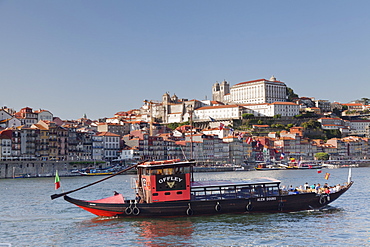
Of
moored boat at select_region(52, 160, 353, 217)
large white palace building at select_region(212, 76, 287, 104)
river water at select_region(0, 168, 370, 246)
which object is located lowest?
river water at select_region(0, 168, 370, 246)

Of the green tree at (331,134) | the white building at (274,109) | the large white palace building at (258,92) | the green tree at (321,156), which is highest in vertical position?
the large white palace building at (258,92)

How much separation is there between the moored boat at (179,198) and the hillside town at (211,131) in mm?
57776

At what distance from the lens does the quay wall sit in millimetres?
81375

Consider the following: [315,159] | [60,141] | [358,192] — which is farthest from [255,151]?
[358,192]

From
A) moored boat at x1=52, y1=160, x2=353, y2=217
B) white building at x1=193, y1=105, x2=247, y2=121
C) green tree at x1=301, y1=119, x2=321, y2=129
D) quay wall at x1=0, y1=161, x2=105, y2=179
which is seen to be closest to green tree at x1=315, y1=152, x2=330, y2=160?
green tree at x1=301, y1=119, x2=321, y2=129

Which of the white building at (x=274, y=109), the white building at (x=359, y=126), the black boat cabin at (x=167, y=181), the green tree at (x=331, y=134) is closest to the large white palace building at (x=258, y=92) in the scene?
the white building at (x=274, y=109)

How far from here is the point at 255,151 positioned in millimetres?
134375

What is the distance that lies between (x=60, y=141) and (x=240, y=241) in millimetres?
76268

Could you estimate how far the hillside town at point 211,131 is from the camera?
317 feet

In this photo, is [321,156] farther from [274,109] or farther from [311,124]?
[274,109]

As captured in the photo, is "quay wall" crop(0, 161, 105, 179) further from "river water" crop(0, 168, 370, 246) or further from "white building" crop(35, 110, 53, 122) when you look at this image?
"river water" crop(0, 168, 370, 246)

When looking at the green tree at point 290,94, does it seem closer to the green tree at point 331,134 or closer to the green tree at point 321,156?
the green tree at point 331,134

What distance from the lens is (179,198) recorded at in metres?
29.6

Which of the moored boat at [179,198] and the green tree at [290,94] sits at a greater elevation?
the green tree at [290,94]
